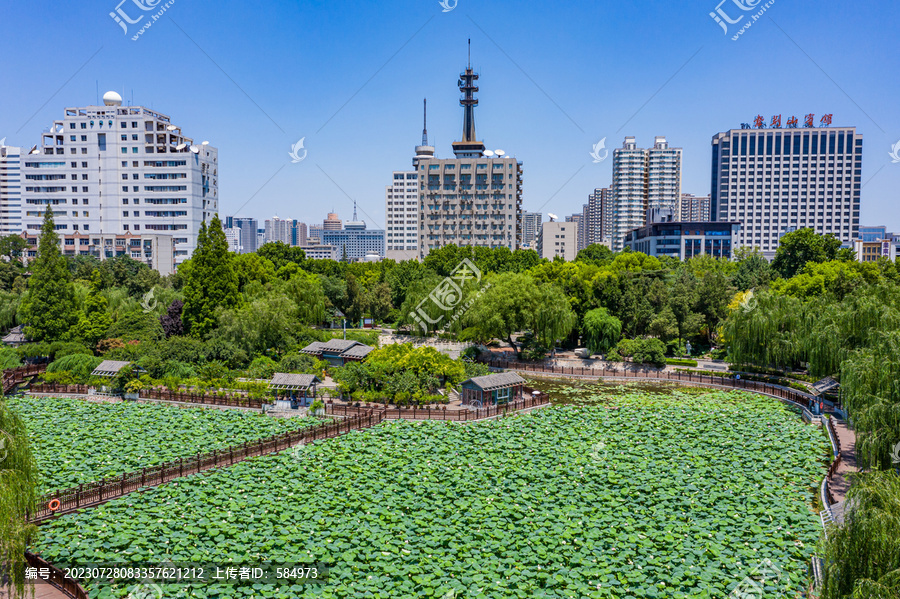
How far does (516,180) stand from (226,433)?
71466 mm

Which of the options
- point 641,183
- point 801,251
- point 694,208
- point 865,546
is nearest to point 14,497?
point 865,546

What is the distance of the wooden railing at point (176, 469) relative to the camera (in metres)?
16.7

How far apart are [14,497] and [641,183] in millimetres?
135728

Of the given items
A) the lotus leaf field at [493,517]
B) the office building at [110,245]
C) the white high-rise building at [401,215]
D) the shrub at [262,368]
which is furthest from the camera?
the white high-rise building at [401,215]

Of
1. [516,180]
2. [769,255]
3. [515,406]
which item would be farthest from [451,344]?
[769,255]

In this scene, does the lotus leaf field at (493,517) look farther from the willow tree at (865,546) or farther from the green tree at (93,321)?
the green tree at (93,321)

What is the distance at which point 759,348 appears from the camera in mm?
32969

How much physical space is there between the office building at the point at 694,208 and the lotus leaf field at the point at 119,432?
522 ft

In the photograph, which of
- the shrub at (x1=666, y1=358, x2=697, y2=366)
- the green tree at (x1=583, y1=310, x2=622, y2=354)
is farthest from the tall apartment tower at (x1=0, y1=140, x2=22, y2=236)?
the shrub at (x1=666, y1=358, x2=697, y2=366)

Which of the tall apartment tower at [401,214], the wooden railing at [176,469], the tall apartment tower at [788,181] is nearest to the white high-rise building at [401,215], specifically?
the tall apartment tower at [401,214]

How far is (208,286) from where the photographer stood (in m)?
36.3

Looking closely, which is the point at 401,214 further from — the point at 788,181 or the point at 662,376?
the point at 662,376

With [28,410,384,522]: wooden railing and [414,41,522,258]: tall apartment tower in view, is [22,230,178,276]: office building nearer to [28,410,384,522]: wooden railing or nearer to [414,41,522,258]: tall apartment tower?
[414,41,522,258]: tall apartment tower

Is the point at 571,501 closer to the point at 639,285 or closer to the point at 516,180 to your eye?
the point at 639,285
